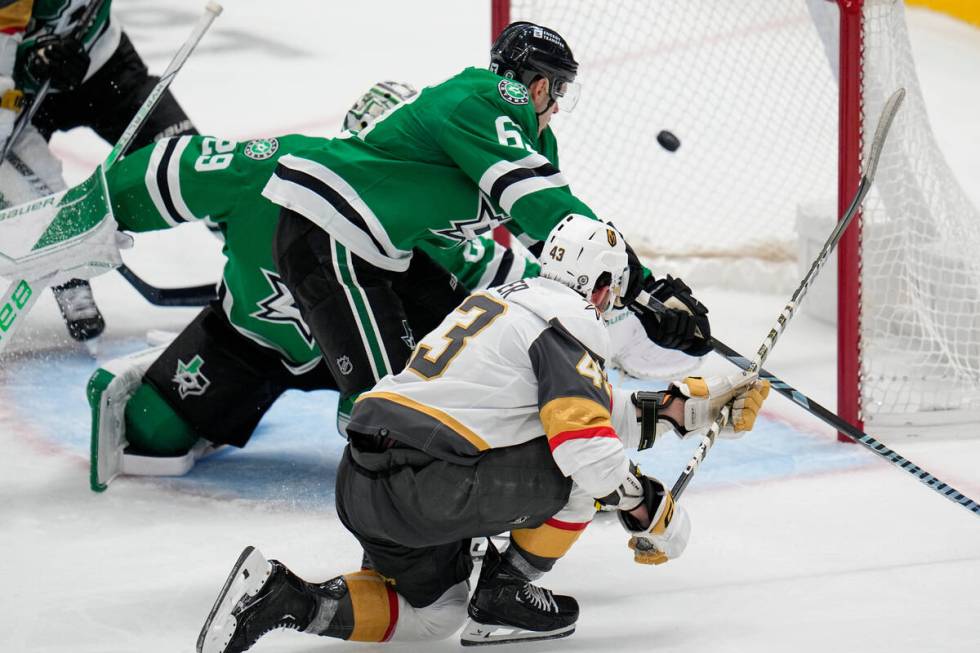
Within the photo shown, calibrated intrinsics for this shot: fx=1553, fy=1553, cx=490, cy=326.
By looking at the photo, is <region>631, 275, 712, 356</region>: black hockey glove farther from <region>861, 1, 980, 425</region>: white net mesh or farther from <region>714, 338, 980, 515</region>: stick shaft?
<region>861, 1, 980, 425</region>: white net mesh

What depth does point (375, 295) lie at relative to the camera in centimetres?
324

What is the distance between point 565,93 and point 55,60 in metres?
1.72

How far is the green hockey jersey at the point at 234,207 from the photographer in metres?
3.40

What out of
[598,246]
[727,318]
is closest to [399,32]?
[727,318]

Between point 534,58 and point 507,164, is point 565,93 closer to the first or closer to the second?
point 534,58

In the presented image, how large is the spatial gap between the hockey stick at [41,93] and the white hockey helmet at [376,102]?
1.12 meters

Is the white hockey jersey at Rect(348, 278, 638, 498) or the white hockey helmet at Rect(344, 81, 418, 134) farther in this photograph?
the white hockey helmet at Rect(344, 81, 418, 134)

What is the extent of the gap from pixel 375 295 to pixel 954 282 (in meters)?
1.56

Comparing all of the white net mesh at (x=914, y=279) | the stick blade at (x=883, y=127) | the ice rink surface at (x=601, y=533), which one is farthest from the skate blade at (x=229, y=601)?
the white net mesh at (x=914, y=279)

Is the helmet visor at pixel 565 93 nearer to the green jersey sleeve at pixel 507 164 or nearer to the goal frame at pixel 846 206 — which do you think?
the green jersey sleeve at pixel 507 164

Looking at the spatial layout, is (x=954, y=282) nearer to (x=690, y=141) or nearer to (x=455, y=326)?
(x=690, y=141)

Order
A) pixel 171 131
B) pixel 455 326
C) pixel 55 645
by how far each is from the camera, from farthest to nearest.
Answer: pixel 171 131 < pixel 55 645 < pixel 455 326

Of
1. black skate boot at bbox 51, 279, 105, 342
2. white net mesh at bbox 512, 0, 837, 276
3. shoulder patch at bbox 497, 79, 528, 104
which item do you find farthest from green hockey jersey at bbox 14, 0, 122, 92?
shoulder patch at bbox 497, 79, 528, 104

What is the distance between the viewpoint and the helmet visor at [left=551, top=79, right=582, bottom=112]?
3.24 metres
